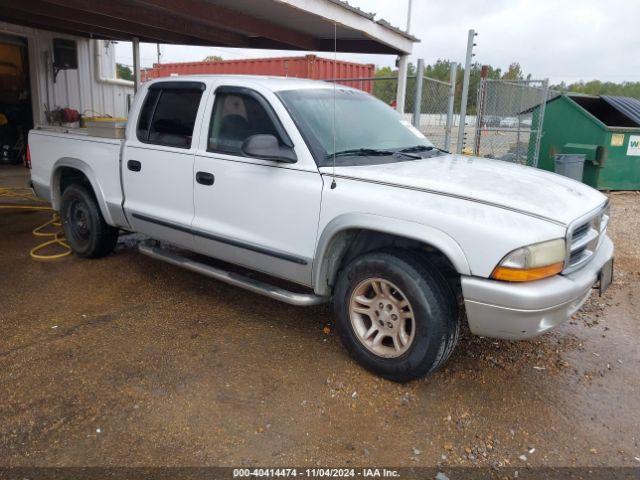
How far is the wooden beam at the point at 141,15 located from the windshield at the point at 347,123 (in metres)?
4.09

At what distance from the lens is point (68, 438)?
2697 mm

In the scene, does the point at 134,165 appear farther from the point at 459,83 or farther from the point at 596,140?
the point at 459,83

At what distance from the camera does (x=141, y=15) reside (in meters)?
7.21

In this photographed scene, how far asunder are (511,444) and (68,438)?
234cm

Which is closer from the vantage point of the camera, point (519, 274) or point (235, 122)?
point (519, 274)

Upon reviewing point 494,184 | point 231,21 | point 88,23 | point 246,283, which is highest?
point 88,23

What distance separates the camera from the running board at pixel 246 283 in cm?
351

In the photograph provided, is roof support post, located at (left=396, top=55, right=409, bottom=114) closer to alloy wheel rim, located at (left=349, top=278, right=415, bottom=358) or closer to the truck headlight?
alloy wheel rim, located at (left=349, top=278, right=415, bottom=358)

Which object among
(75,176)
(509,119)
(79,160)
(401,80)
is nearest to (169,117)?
(79,160)

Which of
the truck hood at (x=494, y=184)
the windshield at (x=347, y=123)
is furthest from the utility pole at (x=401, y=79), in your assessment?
the truck hood at (x=494, y=184)

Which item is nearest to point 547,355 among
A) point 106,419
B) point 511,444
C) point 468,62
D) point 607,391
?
point 607,391

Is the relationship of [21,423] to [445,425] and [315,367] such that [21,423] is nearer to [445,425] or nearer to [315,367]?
[315,367]

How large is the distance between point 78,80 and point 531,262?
40.6 ft

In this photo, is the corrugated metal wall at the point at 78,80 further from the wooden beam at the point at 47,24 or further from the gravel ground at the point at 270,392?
the gravel ground at the point at 270,392
